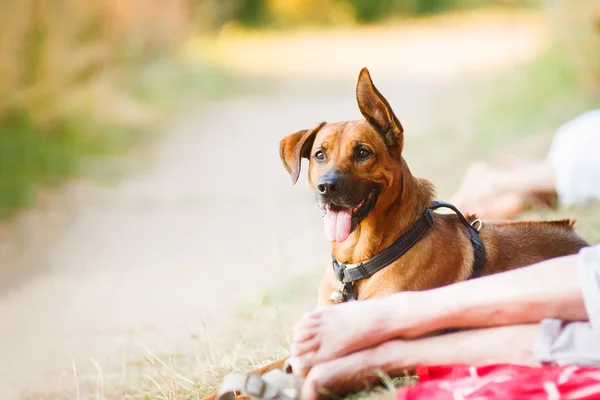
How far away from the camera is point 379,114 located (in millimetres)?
2916

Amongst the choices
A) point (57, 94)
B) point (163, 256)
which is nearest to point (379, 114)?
point (163, 256)

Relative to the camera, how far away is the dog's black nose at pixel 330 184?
2.74 m

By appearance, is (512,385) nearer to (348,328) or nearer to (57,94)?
(348,328)

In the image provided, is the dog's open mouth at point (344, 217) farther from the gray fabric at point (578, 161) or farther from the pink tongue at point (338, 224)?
the gray fabric at point (578, 161)

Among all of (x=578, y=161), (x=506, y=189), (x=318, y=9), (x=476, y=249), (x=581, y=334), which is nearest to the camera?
(x=581, y=334)

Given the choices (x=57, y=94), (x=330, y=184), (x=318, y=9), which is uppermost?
(x=318, y=9)

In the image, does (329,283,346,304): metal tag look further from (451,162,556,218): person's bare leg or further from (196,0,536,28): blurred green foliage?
(196,0,536,28): blurred green foliage

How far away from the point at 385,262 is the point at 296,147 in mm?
511

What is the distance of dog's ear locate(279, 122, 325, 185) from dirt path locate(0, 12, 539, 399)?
3.45 ft

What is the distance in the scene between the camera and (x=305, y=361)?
2576mm

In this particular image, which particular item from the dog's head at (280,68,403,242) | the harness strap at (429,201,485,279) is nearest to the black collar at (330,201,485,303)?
the harness strap at (429,201,485,279)

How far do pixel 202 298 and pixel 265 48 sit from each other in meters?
11.0

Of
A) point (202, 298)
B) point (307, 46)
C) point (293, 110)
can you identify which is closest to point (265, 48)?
point (307, 46)

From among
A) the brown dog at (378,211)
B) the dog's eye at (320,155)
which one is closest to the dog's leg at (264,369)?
the brown dog at (378,211)
